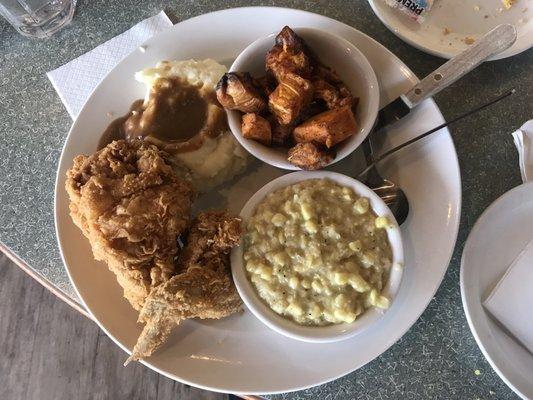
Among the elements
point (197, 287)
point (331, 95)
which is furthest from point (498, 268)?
point (197, 287)

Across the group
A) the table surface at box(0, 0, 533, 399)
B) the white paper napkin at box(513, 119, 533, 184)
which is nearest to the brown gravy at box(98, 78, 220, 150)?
the table surface at box(0, 0, 533, 399)

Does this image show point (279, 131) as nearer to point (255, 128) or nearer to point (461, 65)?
point (255, 128)

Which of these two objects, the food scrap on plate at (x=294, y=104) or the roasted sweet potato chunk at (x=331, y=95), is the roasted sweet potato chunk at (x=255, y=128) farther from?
the roasted sweet potato chunk at (x=331, y=95)

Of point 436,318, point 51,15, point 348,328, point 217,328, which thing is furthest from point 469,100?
point 51,15

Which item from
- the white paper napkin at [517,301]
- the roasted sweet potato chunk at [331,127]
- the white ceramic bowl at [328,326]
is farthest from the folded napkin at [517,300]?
the roasted sweet potato chunk at [331,127]

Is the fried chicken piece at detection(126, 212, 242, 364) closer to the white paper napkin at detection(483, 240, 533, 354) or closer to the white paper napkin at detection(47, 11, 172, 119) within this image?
the white paper napkin at detection(47, 11, 172, 119)
